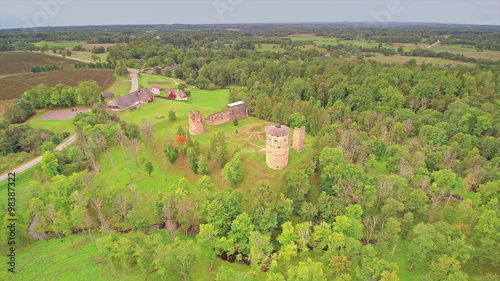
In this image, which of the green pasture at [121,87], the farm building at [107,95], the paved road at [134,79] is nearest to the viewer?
the farm building at [107,95]

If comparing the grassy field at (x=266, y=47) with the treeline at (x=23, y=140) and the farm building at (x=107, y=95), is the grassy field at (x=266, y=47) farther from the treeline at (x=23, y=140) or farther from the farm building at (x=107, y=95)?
the treeline at (x=23, y=140)

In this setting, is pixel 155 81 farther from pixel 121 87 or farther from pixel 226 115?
pixel 226 115

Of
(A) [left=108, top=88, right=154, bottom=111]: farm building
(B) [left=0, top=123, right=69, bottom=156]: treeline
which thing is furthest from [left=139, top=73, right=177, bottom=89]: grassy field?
(B) [left=0, top=123, right=69, bottom=156]: treeline

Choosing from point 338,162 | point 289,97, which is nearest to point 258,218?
point 338,162

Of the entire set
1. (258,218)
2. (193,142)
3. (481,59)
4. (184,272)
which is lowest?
(184,272)

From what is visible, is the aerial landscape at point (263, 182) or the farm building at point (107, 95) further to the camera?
the farm building at point (107, 95)

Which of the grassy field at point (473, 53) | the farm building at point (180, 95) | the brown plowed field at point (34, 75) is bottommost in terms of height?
the farm building at point (180, 95)

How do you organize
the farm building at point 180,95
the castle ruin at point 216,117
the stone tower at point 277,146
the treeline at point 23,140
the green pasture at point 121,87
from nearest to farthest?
the stone tower at point 277,146 < the treeline at point 23,140 < the castle ruin at point 216,117 < the farm building at point 180,95 < the green pasture at point 121,87

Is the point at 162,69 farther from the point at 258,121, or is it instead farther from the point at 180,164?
the point at 180,164

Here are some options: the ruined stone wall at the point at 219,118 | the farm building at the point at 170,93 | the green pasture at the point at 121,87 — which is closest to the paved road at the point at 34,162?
the ruined stone wall at the point at 219,118
